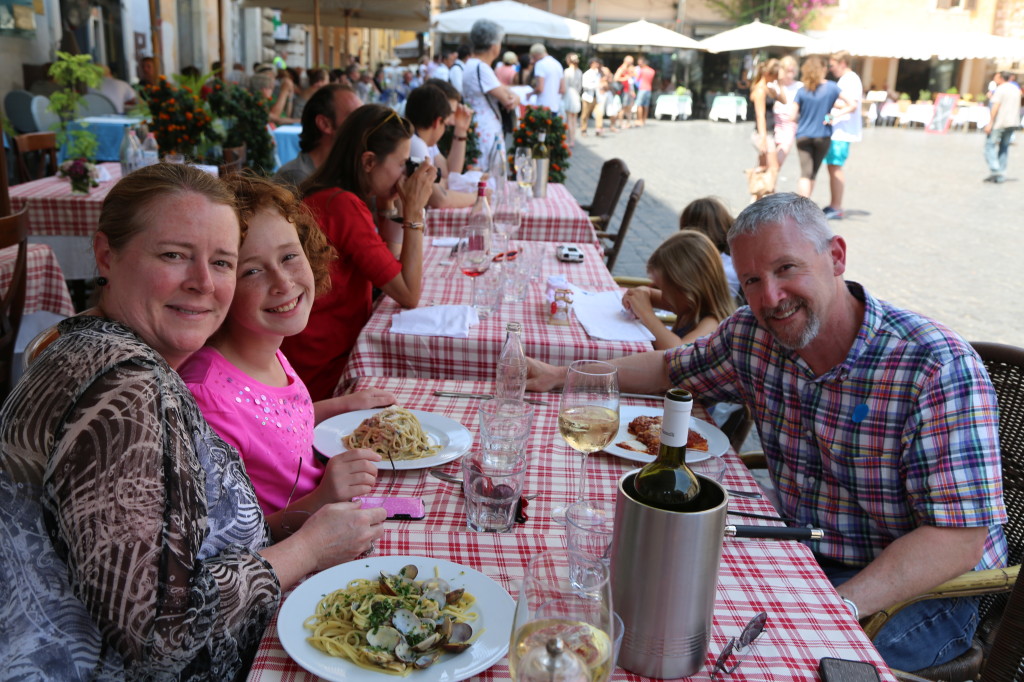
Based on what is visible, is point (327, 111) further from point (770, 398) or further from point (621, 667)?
point (621, 667)

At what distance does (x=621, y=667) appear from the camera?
1229mm

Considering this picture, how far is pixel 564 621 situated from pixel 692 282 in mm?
2560

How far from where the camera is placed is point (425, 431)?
6.99 feet

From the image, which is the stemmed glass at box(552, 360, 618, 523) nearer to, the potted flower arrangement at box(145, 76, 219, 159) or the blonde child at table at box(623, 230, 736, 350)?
the blonde child at table at box(623, 230, 736, 350)

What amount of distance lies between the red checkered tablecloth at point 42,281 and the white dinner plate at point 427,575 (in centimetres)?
349

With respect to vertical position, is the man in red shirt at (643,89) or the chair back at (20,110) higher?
the man in red shirt at (643,89)

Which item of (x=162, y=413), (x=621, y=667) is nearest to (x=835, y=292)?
(x=621, y=667)

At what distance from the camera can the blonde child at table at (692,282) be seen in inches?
133

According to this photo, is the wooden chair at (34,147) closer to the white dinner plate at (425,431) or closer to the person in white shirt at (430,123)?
the person in white shirt at (430,123)

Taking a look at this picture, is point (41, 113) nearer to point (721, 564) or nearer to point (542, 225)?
point (542, 225)

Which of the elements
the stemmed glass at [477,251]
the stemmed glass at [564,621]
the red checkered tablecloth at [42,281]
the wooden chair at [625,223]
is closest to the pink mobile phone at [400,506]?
the stemmed glass at [564,621]

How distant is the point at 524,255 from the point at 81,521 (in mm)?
2769

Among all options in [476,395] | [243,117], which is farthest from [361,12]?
[476,395]

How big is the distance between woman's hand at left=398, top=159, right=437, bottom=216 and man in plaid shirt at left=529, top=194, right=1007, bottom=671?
1685mm
